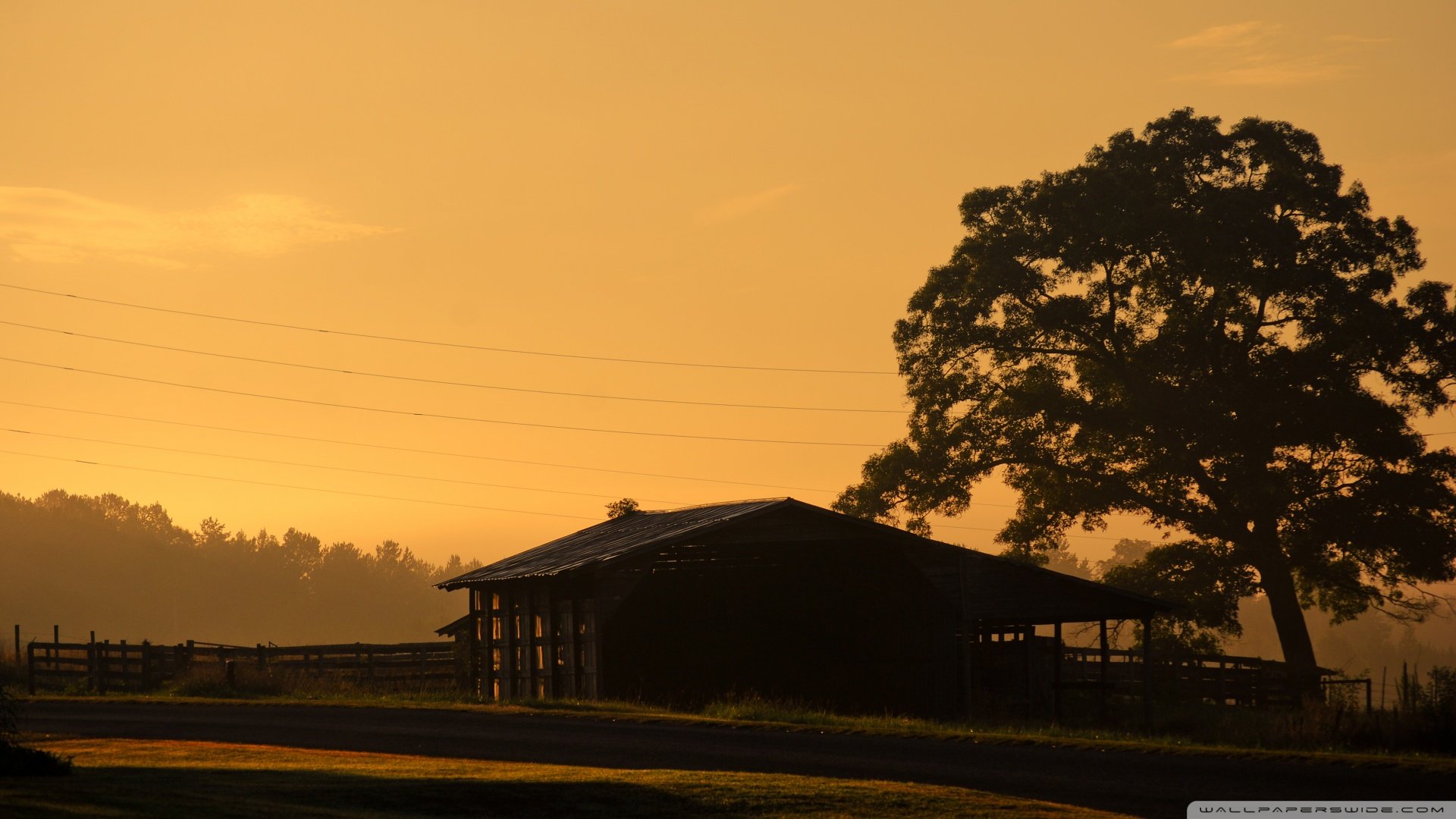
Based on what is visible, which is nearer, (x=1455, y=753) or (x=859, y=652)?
(x=1455, y=753)

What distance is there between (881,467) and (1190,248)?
36.6 ft

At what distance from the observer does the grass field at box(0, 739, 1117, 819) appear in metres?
14.0

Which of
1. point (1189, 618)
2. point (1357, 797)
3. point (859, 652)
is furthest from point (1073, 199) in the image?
point (1357, 797)

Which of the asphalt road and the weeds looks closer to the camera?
the weeds

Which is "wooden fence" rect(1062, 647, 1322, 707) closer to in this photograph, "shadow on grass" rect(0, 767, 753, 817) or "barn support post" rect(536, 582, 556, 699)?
"barn support post" rect(536, 582, 556, 699)

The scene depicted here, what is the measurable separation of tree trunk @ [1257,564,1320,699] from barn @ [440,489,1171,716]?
968 cm

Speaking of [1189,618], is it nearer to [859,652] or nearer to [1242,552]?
[1242,552]

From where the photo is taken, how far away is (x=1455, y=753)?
76.4 ft

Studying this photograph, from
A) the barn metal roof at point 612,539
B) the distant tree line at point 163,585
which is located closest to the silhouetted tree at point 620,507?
the barn metal roof at point 612,539

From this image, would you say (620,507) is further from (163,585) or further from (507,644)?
(163,585)

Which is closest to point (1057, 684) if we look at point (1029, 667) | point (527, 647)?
point (1029, 667)

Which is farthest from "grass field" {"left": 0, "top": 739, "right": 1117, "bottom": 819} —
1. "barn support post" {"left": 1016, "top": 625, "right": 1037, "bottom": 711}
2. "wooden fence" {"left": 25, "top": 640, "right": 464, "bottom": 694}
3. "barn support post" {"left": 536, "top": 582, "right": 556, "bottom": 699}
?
"wooden fence" {"left": 25, "top": 640, "right": 464, "bottom": 694}

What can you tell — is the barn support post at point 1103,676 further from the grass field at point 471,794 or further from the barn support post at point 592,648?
the grass field at point 471,794

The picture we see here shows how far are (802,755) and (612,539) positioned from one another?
54.3 feet
